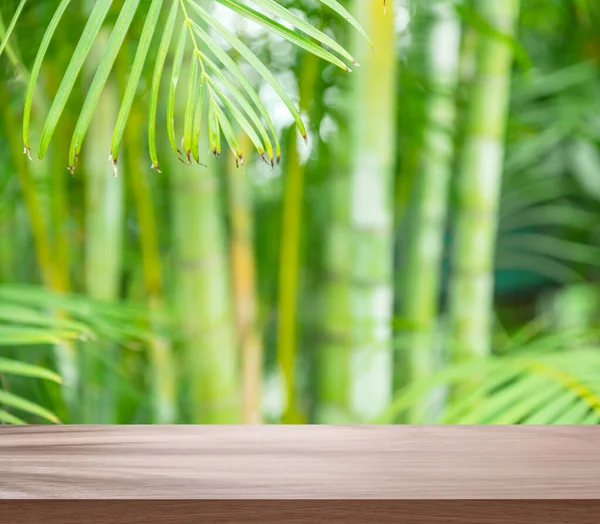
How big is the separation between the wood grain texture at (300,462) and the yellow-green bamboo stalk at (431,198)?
0.84 ft

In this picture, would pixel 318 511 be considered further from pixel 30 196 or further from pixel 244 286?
pixel 30 196

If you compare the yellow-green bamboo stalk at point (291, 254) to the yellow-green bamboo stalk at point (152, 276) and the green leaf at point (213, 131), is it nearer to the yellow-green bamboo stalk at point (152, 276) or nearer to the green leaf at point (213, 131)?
the yellow-green bamboo stalk at point (152, 276)

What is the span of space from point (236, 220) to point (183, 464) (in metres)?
0.35

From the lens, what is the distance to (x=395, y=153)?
2.81 ft

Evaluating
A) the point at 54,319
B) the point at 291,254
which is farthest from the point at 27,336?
the point at 291,254

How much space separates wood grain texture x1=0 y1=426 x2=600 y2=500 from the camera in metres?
0.44

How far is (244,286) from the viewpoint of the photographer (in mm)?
781

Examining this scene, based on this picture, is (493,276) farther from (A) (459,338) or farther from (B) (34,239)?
(B) (34,239)

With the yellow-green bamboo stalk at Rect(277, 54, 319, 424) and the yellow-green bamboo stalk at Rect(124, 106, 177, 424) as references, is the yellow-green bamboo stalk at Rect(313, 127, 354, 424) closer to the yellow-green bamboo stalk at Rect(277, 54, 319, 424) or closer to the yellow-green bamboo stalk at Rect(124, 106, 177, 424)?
the yellow-green bamboo stalk at Rect(277, 54, 319, 424)

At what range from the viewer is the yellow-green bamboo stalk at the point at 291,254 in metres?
0.77

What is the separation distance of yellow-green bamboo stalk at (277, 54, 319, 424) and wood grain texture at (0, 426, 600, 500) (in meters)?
0.24

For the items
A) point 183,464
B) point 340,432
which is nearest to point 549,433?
point 340,432

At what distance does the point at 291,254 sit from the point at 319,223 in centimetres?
8

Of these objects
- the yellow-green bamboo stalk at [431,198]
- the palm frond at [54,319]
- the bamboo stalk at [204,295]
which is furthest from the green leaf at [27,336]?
the yellow-green bamboo stalk at [431,198]
